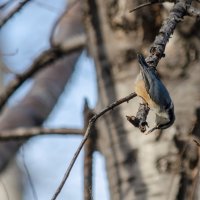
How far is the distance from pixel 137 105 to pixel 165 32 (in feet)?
2.18

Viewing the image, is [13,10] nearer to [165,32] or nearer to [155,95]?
[165,32]

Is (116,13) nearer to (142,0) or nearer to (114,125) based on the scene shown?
(142,0)

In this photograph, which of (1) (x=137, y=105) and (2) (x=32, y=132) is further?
(2) (x=32, y=132)

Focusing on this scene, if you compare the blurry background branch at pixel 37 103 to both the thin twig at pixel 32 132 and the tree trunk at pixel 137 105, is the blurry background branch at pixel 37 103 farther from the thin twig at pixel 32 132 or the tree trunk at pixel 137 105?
the tree trunk at pixel 137 105

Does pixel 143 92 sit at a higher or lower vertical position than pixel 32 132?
higher

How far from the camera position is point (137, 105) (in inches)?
72.6

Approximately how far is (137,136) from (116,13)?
0.99 feet

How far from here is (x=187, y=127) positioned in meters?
1.77

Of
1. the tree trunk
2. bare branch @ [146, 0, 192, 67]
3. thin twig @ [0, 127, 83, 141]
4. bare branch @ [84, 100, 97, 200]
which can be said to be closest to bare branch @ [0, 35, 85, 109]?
thin twig @ [0, 127, 83, 141]

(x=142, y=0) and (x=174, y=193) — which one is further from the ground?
(x=142, y=0)

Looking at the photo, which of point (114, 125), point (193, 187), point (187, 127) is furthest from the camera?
point (114, 125)

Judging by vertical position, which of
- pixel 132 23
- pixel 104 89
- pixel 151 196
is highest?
pixel 132 23

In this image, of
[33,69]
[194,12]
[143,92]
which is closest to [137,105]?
[33,69]

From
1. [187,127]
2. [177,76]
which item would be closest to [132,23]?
[177,76]
